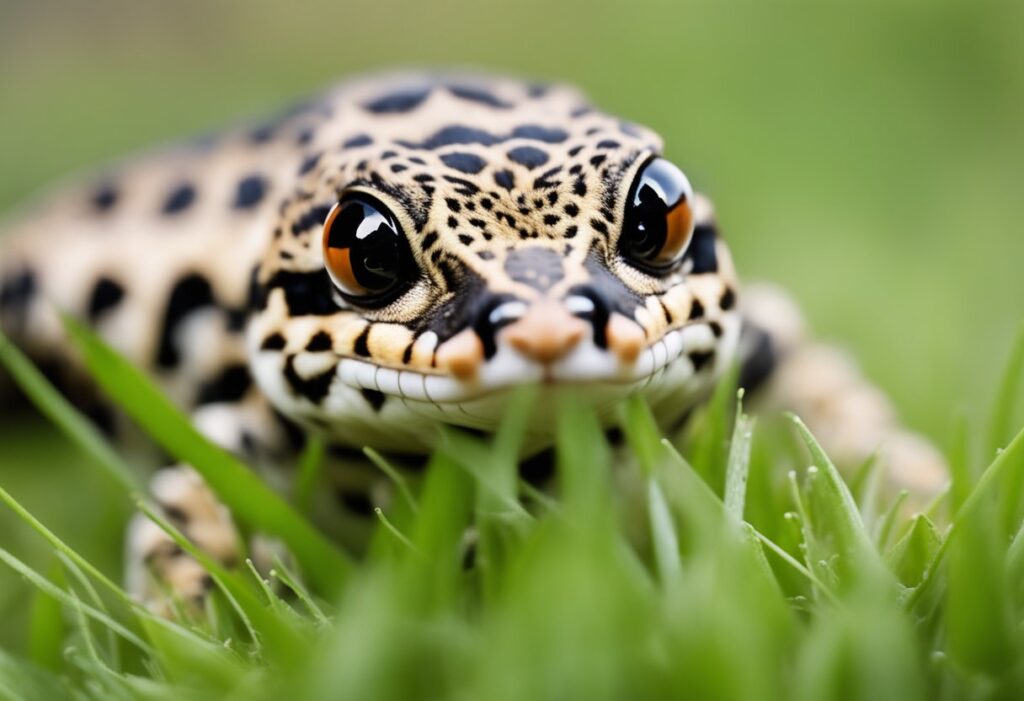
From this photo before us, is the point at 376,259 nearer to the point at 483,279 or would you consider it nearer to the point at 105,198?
the point at 483,279

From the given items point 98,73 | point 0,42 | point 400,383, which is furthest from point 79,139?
point 400,383

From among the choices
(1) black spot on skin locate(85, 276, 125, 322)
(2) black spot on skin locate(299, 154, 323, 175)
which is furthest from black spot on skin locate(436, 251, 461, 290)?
(1) black spot on skin locate(85, 276, 125, 322)

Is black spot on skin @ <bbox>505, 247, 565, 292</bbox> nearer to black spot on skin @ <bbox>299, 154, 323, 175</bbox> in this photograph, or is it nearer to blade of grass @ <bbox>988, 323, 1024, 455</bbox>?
black spot on skin @ <bbox>299, 154, 323, 175</bbox>

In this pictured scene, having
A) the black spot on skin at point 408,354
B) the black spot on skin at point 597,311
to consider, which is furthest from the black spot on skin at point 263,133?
the black spot on skin at point 597,311

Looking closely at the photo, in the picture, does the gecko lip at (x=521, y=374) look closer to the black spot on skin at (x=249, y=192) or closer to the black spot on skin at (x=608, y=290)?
the black spot on skin at (x=608, y=290)

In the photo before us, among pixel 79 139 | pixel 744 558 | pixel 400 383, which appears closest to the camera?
pixel 744 558

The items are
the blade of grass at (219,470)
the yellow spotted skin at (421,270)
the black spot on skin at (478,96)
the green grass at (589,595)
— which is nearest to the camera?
the green grass at (589,595)

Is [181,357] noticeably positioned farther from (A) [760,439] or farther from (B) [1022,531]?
(B) [1022,531]
